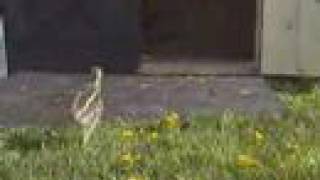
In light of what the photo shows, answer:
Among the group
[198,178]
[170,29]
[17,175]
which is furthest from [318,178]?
[170,29]

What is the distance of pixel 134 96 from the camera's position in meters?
8.48

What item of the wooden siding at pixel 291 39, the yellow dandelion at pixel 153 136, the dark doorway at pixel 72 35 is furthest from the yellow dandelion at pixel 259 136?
the dark doorway at pixel 72 35

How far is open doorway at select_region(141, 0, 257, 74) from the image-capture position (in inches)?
395

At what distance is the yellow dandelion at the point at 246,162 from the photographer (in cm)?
605

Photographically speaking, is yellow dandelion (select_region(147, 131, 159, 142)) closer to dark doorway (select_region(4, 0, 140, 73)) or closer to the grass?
the grass

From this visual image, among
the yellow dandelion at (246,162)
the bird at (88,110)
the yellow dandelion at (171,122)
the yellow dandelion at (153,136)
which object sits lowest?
the yellow dandelion at (246,162)

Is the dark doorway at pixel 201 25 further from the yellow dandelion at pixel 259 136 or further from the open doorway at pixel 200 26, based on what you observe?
the yellow dandelion at pixel 259 136

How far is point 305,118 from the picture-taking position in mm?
7453

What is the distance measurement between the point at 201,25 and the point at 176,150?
3836 millimetres

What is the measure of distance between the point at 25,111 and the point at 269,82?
92.3 inches

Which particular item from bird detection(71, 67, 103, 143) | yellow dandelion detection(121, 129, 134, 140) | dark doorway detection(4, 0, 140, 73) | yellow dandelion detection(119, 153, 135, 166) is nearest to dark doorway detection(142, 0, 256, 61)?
dark doorway detection(4, 0, 140, 73)

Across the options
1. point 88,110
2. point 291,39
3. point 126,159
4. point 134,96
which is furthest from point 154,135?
point 291,39

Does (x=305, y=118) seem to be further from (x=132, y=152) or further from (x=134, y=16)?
(x=134, y=16)

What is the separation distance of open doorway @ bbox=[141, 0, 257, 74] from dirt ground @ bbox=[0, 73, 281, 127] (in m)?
0.89
